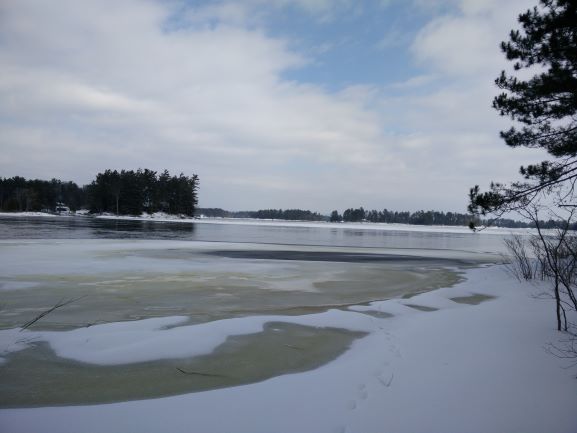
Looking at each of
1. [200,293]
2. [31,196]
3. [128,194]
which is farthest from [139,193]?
[200,293]

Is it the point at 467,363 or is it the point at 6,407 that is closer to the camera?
the point at 6,407

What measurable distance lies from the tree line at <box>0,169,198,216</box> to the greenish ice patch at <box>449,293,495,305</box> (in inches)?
2959

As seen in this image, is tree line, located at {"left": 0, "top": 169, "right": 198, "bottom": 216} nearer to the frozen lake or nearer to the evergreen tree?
the frozen lake

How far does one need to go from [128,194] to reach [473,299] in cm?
7653

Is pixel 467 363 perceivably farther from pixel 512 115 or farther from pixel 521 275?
pixel 521 275

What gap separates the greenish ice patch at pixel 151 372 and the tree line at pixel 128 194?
76.3 meters

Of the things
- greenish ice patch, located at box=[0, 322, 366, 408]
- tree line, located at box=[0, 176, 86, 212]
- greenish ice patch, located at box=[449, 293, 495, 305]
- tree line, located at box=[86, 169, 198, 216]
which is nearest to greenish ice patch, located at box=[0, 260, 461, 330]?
greenish ice patch, located at box=[449, 293, 495, 305]

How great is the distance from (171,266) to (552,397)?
11.5 metres

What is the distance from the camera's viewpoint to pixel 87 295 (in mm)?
8133

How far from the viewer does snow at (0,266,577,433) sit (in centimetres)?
325

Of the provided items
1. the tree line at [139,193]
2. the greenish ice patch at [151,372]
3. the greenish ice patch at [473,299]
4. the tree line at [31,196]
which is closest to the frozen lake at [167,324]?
the greenish ice patch at [151,372]


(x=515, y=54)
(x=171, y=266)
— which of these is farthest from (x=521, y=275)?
(x=171, y=266)

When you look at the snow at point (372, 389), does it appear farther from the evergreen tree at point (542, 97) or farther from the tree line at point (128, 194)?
the tree line at point (128, 194)

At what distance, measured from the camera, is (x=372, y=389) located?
12.9 ft
